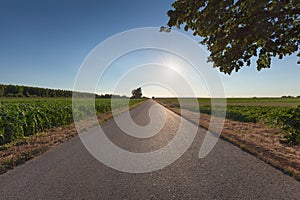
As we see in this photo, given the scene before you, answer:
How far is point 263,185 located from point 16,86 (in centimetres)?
7819

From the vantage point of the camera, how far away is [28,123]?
7645 mm

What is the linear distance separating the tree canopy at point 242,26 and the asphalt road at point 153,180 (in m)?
2.95

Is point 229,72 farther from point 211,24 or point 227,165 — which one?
point 227,165

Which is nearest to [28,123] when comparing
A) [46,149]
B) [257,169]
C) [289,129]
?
[46,149]

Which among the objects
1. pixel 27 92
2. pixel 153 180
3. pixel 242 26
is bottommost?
pixel 153 180

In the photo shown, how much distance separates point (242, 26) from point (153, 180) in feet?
14.5

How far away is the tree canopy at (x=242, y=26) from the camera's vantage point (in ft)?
12.5

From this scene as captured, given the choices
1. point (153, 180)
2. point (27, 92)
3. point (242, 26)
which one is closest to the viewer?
point (153, 180)

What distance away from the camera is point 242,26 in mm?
4656

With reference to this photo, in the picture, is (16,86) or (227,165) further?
(16,86)

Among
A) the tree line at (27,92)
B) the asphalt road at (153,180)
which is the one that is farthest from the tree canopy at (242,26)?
the tree line at (27,92)

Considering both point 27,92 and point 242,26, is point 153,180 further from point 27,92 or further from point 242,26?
point 27,92

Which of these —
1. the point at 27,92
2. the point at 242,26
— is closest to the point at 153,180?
the point at 242,26

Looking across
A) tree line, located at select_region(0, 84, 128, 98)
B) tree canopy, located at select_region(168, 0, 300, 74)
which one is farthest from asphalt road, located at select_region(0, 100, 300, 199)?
tree line, located at select_region(0, 84, 128, 98)
